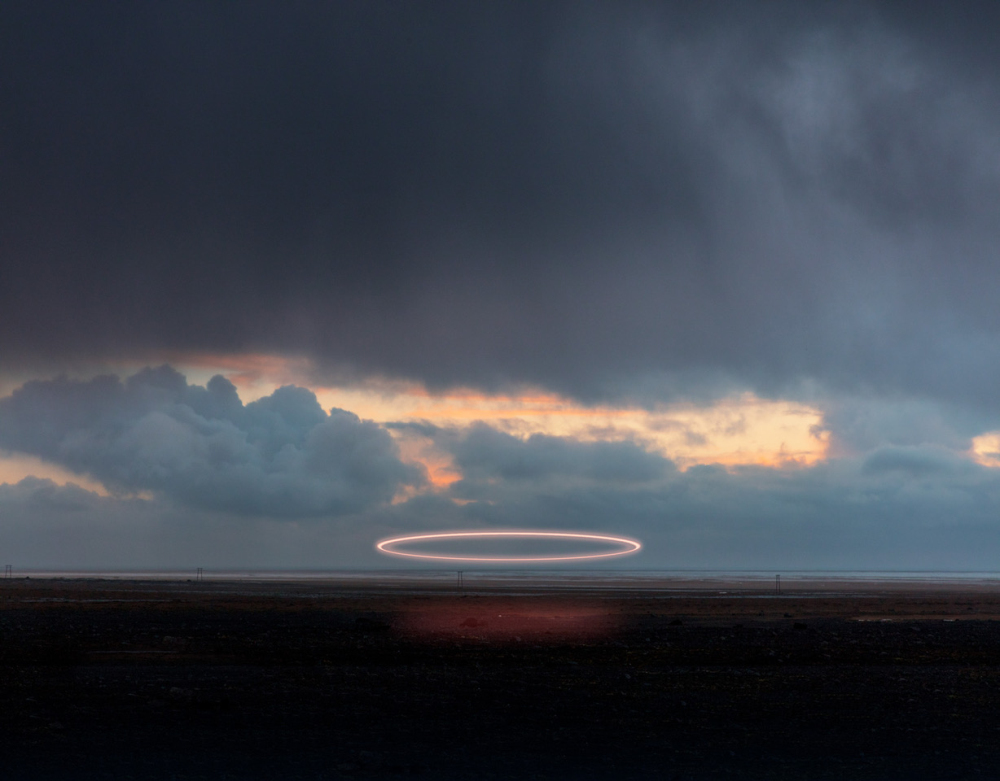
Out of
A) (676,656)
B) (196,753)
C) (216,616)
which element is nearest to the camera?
(196,753)

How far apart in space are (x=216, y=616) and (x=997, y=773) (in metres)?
42.4

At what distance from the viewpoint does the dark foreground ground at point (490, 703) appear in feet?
47.6

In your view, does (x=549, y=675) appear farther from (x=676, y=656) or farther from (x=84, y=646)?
(x=84, y=646)

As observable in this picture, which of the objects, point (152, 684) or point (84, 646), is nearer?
point (152, 684)

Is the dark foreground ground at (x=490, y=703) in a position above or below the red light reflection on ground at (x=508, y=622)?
above

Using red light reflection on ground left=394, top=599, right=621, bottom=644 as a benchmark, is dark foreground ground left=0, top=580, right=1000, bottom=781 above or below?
above

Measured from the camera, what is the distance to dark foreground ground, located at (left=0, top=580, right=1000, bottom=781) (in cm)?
1452

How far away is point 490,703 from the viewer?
20.6 meters

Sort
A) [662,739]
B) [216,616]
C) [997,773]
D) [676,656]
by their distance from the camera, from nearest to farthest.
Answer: [997,773], [662,739], [676,656], [216,616]

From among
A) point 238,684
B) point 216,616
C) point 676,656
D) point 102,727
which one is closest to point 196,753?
point 102,727

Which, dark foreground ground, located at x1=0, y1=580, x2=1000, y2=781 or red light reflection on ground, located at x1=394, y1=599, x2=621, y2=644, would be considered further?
red light reflection on ground, located at x1=394, y1=599, x2=621, y2=644

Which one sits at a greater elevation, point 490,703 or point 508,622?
point 490,703

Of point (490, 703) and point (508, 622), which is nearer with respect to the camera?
point (490, 703)

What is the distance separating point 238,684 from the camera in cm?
2284
